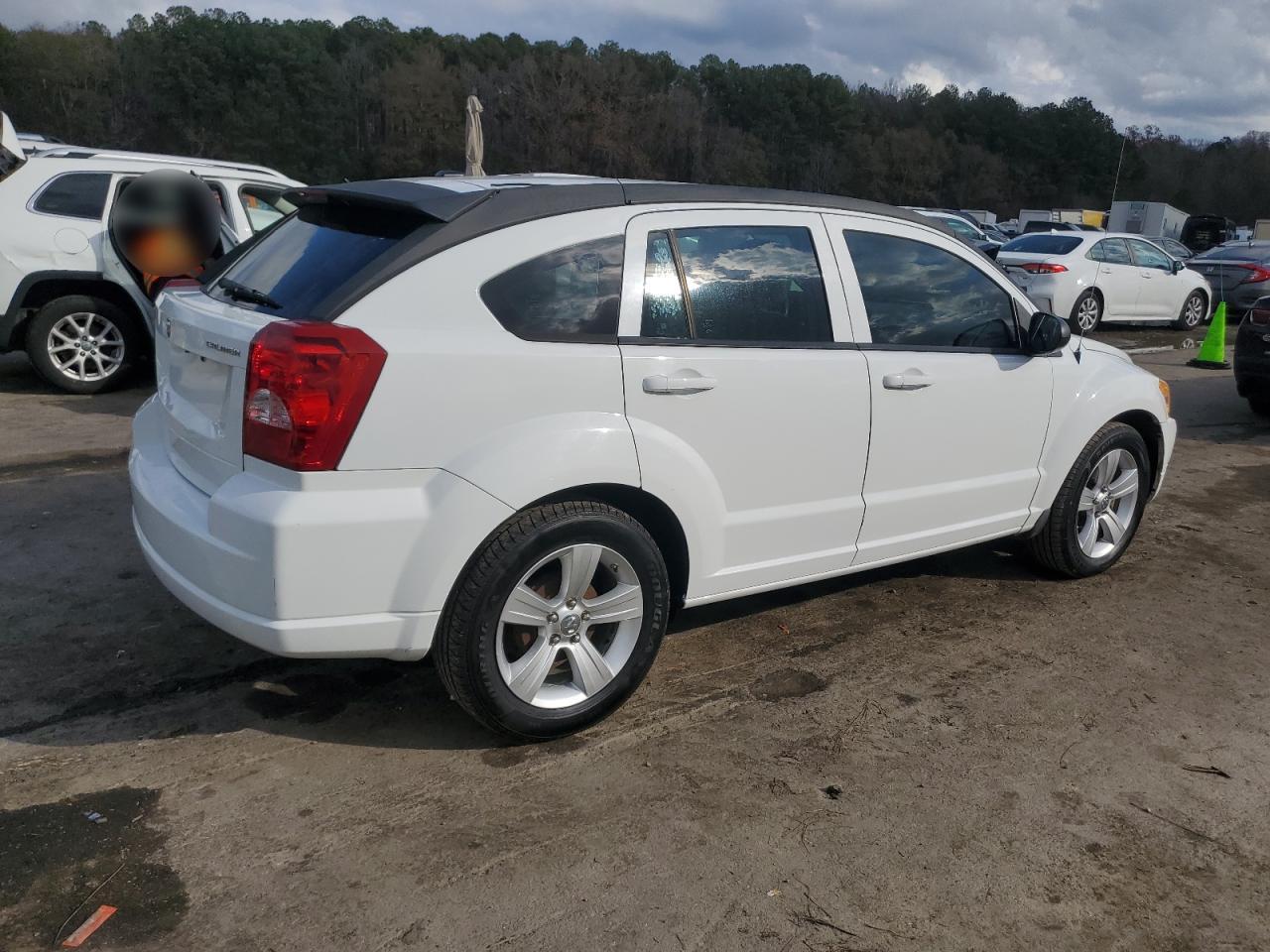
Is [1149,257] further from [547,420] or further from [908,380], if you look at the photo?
[547,420]

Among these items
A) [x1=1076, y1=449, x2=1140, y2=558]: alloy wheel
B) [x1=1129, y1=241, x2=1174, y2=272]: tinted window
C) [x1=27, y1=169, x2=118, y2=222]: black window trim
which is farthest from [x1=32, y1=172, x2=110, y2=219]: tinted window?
[x1=1129, y1=241, x2=1174, y2=272]: tinted window

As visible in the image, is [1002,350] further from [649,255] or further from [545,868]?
[545,868]

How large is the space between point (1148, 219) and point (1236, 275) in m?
33.4

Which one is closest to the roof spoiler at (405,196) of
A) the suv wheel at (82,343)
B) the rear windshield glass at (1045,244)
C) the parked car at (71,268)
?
the parked car at (71,268)

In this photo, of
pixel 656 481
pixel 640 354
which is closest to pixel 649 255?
pixel 640 354

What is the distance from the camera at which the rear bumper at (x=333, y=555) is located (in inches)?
113

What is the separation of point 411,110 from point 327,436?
7378cm

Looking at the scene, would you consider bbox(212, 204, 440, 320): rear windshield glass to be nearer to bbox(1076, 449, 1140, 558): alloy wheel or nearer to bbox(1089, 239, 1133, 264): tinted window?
bbox(1076, 449, 1140, 558): alloy wheel

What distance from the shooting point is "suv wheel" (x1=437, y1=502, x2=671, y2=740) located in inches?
123

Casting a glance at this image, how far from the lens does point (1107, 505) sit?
519 centimetres

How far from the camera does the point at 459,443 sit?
9.96 feet

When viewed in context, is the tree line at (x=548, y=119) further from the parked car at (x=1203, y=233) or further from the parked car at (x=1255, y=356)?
the parked car at (x=1255, y=356)

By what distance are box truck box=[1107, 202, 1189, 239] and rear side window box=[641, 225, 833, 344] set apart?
4824 cm

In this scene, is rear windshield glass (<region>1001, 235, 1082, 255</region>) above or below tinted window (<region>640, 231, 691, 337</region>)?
above
